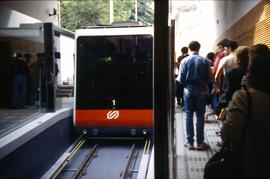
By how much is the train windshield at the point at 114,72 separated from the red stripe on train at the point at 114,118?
148 millimetres

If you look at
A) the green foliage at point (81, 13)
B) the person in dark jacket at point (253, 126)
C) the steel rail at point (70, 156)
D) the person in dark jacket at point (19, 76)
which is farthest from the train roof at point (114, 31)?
the green foliage at point (81, 13)

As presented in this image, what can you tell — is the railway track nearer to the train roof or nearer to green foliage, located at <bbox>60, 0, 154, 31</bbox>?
the train roof

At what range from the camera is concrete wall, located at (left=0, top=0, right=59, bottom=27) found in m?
13.6

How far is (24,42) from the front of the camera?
42.4ft

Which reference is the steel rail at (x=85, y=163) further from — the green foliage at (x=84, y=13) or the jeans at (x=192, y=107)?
the green foliage at (x=84, y=13)

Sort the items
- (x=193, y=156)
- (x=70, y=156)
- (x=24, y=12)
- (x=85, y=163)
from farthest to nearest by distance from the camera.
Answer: (x=24, y=12)
(x=70, y=156)
(x=85, y=163)
(x=193, y=156)

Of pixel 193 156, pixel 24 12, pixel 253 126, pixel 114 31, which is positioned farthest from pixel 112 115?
pixel 24 12

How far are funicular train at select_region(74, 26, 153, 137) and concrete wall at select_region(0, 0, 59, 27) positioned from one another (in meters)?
4.46

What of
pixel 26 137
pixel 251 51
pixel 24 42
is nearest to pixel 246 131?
pixel 251 51

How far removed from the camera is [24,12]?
1596 centimetres

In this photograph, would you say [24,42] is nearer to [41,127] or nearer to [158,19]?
[41,127]

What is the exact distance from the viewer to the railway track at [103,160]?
337 inches

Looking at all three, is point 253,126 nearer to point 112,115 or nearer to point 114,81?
point 112,115

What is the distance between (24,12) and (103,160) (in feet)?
29.1
